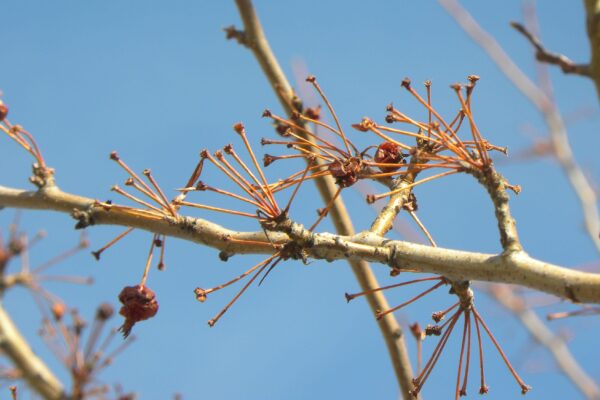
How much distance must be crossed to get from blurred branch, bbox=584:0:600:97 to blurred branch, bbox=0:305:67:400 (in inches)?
62.2

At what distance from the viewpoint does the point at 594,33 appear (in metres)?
1.87

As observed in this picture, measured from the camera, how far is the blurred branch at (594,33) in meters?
1.86

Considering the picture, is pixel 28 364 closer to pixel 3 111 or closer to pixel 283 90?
pixel 3 111

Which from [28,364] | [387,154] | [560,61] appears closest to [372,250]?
[387,154]

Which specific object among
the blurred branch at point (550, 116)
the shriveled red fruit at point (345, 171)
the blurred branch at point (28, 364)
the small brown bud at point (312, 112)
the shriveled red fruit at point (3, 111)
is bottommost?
the blurred branch at point (28, 364)

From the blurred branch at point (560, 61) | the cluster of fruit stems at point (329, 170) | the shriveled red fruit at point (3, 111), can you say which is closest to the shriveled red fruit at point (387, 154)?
the cluster of fruit stems at point (329, 170)

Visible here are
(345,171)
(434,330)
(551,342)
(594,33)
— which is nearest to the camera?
(594,33)

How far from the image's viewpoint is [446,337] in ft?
10.0

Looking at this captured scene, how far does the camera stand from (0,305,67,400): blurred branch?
5.62 feet

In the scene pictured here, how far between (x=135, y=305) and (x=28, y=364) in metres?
1.46

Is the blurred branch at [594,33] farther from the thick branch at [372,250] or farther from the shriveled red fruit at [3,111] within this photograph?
the shriveled red fruit at [3,111]

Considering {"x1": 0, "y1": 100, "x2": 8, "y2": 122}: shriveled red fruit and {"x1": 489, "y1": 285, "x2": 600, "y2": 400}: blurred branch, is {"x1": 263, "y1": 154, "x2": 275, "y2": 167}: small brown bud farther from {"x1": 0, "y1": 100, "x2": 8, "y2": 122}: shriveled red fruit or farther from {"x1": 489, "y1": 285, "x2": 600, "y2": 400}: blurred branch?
{"x1": 489, "y1": 285, "x2": 600, "y2": 400}: blurred branch

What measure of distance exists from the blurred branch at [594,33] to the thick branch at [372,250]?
74 cm

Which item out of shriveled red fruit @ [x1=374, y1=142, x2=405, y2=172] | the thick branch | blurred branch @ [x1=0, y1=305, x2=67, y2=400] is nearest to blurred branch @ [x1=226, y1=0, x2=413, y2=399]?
shriveled red fruit @ [x1=374, y1=142, x2=405, y2=172]
